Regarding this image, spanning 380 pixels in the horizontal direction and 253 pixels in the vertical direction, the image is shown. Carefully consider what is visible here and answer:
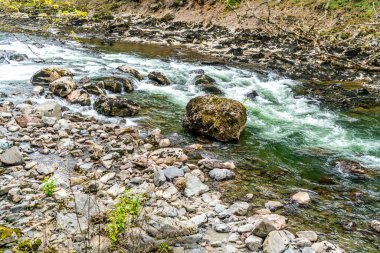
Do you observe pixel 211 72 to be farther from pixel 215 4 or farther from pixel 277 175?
Result: pixel 215 4

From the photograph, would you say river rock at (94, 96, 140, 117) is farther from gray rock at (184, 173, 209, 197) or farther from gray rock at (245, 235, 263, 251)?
gray rock at (245, 235, 263, 251)

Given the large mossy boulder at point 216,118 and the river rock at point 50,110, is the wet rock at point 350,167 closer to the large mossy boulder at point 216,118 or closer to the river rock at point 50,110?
the large mossy boulder at point 216,118

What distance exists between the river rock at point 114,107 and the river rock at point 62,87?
4.53 ft

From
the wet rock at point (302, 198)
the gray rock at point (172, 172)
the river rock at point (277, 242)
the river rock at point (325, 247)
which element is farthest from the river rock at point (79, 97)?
the river rock at point (325, 247)

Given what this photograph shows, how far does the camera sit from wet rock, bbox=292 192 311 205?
598 cm

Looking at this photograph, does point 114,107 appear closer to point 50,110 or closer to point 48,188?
point 50,110

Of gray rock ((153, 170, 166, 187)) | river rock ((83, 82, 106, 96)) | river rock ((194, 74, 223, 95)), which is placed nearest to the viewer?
gray rock ((153, 170, 166, 187))

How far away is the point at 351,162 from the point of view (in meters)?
7.50

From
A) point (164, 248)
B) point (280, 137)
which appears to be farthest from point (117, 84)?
point (164, 248)

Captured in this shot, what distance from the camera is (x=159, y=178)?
625cm

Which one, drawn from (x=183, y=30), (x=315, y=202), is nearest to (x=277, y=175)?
(x=315, y=202)

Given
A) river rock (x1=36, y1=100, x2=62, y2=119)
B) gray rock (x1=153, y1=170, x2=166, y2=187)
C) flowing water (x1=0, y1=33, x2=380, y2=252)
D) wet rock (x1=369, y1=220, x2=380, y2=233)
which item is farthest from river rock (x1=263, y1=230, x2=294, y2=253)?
river rock (x1=36, y1=100, x2=62, y2=119)

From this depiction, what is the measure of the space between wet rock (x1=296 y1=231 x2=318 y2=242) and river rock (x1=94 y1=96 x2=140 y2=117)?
20.2 feet

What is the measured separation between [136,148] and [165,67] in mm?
8946
